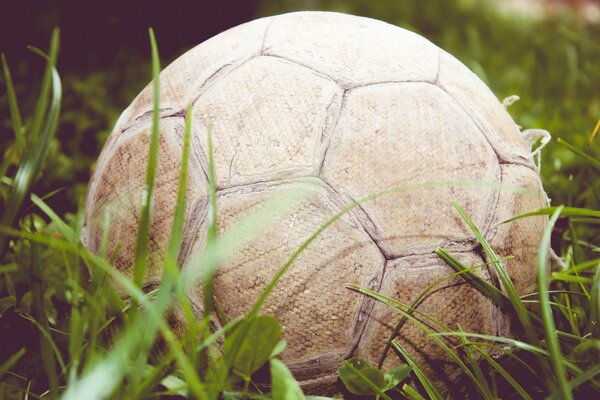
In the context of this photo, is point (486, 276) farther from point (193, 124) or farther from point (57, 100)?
point (57, 100)

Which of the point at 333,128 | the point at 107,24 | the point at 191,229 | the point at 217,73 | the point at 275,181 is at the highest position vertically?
the point at 107,24

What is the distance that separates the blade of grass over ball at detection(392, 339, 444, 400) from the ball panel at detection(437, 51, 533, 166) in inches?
22.6

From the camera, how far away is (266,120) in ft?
4.99

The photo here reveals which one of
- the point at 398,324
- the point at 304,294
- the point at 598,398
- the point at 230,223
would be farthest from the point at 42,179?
the point at 598,398

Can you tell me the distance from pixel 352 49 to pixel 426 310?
719 mm

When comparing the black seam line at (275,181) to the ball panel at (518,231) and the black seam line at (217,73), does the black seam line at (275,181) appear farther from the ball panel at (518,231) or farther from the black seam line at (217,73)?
Result: the ball panel at (518,231)

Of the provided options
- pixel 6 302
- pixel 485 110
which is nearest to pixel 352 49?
pixel 485 110

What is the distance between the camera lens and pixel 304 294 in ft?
4.67

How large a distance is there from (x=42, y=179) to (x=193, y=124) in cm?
120

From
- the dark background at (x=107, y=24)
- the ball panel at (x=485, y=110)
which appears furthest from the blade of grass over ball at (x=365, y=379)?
the dark background at (x=107, y=24)

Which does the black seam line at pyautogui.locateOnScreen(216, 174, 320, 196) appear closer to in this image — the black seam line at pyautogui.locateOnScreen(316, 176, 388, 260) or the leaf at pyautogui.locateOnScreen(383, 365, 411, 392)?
the black seam line at pyautogui.locateOnScreen(316, 176, 388, 260)

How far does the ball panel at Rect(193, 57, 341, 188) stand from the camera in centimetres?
148

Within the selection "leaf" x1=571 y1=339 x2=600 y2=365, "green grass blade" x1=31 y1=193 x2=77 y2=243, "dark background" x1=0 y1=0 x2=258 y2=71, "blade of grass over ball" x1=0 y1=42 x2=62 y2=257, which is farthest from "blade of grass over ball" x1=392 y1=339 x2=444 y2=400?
"dark background" x1=0 y1=0 x2=258 y2=71

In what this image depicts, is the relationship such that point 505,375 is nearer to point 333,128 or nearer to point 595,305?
point 595,305
